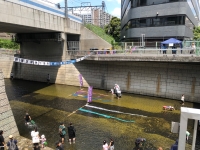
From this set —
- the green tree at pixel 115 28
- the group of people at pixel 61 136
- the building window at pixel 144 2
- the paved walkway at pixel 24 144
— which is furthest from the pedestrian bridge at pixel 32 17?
the green tree at pixel 115 28

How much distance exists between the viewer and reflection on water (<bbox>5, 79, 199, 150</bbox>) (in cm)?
1306

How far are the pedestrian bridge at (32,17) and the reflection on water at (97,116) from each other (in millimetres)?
9223

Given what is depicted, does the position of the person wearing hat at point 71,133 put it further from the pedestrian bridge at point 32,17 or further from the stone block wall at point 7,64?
the stone block wall at point 7,64

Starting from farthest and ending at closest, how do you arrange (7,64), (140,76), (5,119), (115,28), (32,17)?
1. (115,28)
2. (7,64)
3. (140,76)
4. (32,17)
5. (5,119)

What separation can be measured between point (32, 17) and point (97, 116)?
1432cm

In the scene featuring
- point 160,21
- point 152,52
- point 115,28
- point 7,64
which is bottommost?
point 7,64

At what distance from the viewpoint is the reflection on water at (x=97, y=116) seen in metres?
13.1

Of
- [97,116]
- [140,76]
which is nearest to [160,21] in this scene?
[140,76]

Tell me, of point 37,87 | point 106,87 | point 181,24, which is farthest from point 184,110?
point 37,87

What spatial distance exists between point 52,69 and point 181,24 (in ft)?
74.0

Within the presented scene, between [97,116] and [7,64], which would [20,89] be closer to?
[7,64]

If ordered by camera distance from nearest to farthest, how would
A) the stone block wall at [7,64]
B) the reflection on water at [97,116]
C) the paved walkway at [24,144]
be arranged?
the paved walkway at [24,144] → the reflection on water at [97,116] → the stone block wall at [7,64]

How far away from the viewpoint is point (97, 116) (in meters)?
17.4

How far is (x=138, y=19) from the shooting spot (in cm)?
3075
